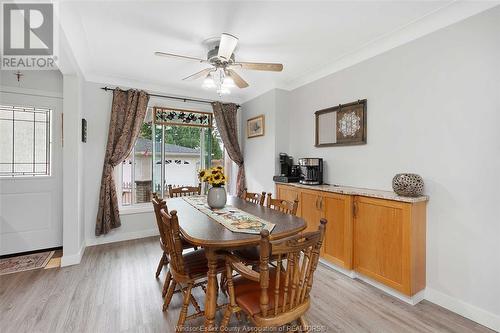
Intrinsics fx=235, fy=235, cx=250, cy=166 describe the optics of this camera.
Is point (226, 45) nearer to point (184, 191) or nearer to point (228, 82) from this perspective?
point (228, 82)

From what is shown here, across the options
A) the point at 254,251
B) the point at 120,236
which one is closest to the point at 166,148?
the point at 120,236

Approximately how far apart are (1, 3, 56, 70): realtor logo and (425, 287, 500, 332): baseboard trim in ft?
13.4

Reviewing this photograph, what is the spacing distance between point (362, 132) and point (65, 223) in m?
3.76

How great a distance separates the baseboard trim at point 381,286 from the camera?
2.13m

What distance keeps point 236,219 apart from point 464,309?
2046 mm

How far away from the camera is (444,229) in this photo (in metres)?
2.12

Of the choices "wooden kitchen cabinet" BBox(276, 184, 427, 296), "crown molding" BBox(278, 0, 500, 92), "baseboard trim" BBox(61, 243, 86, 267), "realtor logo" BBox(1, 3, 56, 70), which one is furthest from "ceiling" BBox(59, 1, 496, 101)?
"baseboard trim" BBox(61, 243, 86, 267)

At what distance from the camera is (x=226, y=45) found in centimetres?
210

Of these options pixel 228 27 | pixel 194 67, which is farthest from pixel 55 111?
pixel 228 27

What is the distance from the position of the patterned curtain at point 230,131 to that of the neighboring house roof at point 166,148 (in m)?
0.61

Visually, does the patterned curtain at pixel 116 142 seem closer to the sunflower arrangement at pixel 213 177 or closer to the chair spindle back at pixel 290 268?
the sunflower arrangement at pixel 213 177

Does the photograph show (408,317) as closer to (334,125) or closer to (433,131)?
(433,131)

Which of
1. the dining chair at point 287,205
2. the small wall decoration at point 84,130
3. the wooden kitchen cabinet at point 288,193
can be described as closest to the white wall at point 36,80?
the small wall decoration at point 84,130

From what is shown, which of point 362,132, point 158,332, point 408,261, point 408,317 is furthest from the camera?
point 362,132
